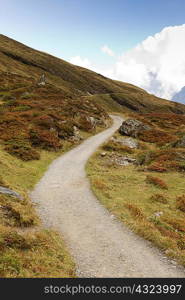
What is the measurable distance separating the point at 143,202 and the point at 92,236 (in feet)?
22.4

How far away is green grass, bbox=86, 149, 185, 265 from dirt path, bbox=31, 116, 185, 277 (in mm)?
682

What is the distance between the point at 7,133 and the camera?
3316 centimetres

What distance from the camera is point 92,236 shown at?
1256cm

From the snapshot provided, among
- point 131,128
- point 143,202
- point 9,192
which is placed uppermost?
point 131,128

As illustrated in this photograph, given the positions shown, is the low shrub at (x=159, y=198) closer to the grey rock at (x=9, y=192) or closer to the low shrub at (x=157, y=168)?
the low shrub at (x=157, y=168)

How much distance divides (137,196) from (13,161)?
13698mm

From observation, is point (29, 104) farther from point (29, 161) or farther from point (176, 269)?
point (176, 269)

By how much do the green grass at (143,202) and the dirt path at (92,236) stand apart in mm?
682

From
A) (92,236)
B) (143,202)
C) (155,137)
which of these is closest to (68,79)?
(155,137)

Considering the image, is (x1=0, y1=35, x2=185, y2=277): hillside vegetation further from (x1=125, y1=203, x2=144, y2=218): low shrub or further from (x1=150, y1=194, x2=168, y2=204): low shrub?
(x1=150, y1=194, x2=168, y2=204): low shrub

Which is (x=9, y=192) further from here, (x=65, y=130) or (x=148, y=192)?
(x=65, y=130)

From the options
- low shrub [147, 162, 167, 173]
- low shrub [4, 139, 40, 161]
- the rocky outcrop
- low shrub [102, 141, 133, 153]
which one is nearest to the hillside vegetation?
low shrub [4, 139, 40, 161]

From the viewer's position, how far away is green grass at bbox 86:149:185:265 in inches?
505

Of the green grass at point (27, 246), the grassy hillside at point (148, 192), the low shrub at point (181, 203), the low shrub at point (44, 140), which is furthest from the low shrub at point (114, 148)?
the green grass at point (27, 246)
